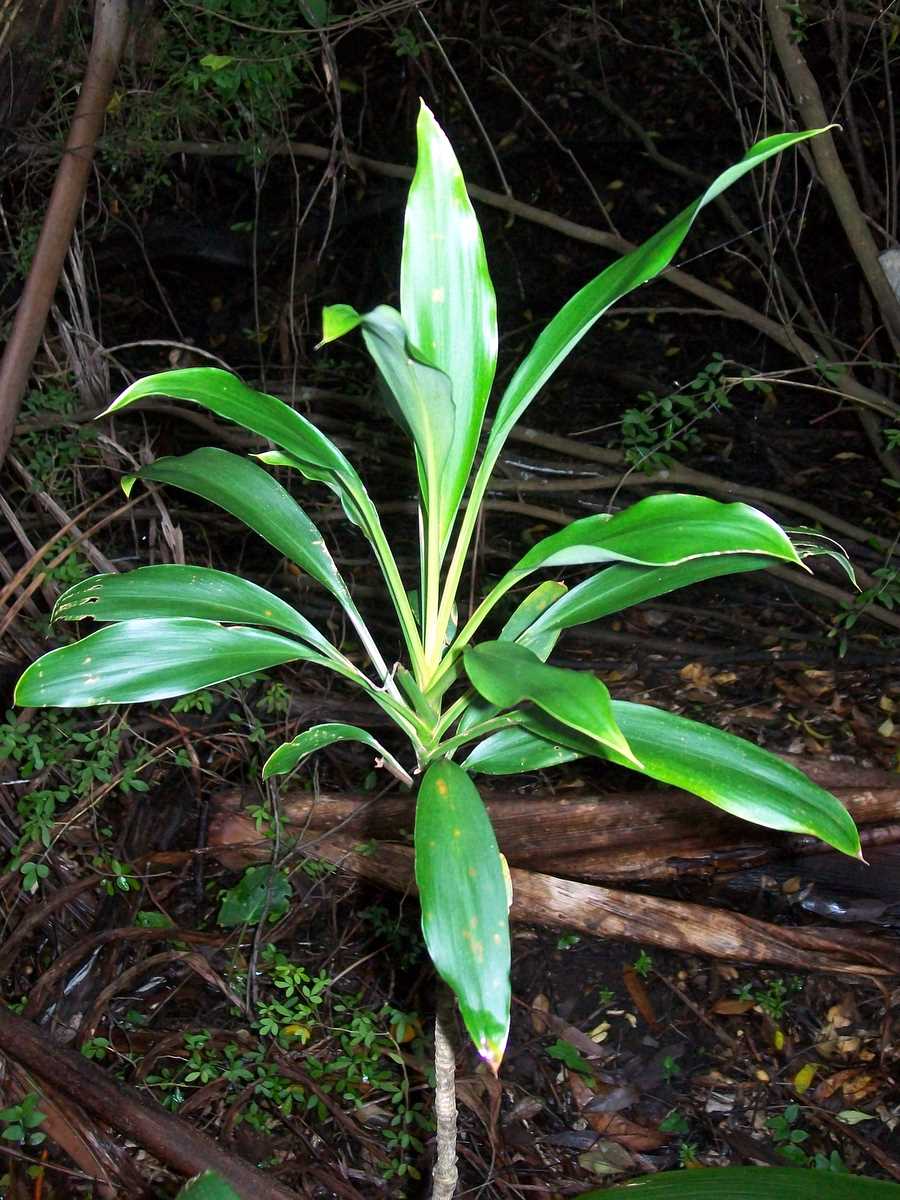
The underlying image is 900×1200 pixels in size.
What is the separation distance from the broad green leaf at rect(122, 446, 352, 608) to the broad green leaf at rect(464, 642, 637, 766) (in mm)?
230

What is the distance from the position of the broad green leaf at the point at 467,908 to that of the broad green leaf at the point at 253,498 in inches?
10.2

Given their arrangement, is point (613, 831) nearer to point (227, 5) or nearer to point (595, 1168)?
point (595, 1168)

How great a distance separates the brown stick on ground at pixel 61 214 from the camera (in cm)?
168

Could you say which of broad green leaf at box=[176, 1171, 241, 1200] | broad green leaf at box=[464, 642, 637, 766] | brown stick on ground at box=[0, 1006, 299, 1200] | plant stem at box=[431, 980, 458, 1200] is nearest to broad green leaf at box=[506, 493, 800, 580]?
broad green leaf at box=[464, 642, 637, 766]

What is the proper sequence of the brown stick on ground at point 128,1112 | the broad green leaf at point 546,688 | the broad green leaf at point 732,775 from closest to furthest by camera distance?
the broad green leaf at point 546,688
the broad green leaf at point 732,775
the brown stick on ground at point 128,1112

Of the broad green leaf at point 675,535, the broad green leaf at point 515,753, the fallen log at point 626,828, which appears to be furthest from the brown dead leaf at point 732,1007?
the broad green leaf at point 675,535

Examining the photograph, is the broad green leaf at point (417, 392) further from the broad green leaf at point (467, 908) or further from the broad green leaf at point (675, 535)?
the broad green leaf at point (467, 908)

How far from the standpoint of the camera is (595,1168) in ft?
5.21

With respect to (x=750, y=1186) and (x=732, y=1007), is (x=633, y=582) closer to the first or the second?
(x=750, y=1186)

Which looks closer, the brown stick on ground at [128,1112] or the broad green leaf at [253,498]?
the broad green leaf at [253,498]

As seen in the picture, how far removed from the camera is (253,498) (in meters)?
1.01

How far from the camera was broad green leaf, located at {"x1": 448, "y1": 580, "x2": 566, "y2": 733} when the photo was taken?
0.99 meters

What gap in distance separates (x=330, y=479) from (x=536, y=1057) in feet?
3.99

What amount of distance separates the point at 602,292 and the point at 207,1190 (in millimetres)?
810
